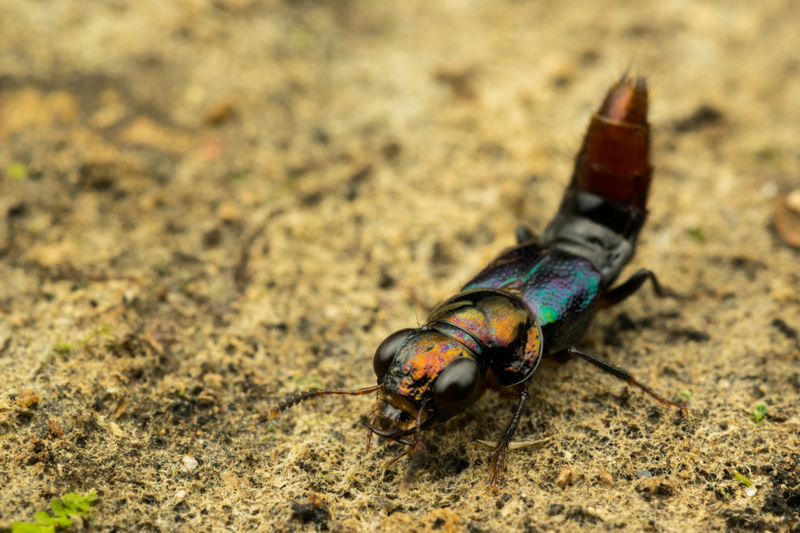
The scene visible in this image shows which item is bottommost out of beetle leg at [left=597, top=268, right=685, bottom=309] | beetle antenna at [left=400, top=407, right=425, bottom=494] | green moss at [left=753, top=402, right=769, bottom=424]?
beetle antenna at [left=400, top=407, right=425, bottom=494]

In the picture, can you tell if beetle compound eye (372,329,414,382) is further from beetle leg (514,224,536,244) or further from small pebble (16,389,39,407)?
small pebble (16,389,39,407)

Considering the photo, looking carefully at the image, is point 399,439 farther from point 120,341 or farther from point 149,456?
point 120,341

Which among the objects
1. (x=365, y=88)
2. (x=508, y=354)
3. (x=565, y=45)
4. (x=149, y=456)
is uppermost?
(x=565, y=45)

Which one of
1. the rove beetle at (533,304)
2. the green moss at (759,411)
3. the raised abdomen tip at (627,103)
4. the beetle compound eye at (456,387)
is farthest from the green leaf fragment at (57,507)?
the raised abdomen tip at (627,103)

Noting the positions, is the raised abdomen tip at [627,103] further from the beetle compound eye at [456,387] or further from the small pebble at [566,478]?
the small pebble at [566,478]

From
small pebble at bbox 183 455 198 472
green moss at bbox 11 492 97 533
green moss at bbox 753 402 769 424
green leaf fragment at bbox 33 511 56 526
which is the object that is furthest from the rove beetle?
green leaf fragment at bbox 33 511 56 526

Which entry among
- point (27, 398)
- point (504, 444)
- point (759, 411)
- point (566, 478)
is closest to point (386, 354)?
point (504, 444)

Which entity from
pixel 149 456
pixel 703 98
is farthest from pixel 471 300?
pixel 703 98

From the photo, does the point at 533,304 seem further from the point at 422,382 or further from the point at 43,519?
the point at 43,519
